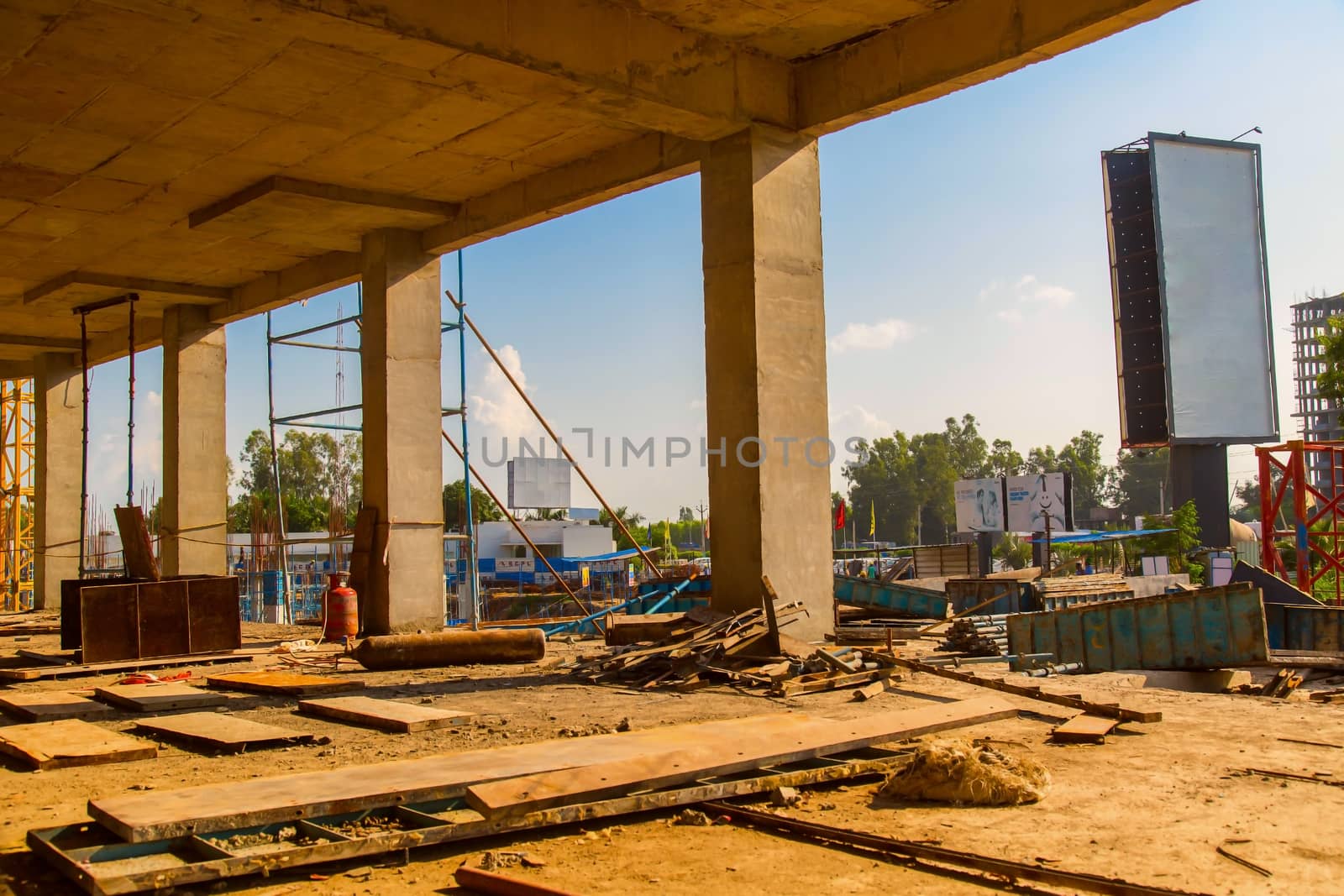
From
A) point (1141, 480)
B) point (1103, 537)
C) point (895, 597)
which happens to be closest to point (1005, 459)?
point (1141, 480)

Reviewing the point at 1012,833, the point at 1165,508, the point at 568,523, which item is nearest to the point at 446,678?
the point at 1012,833

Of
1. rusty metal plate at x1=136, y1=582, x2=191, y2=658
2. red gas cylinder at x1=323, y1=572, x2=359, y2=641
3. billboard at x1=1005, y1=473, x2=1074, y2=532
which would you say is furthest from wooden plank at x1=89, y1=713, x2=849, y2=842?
billboard at x1=1005, y1=473, x2=1074, y2=532

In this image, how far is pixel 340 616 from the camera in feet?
53.5

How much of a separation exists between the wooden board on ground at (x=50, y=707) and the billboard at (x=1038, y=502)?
153 ft

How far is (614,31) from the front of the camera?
10.9 meters

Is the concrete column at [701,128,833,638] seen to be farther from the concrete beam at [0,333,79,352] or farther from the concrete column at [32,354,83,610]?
the concrete column at [32,354,83,610]

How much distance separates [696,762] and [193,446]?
19560mm

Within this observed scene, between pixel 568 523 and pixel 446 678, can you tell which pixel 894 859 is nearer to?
pixel 446 678

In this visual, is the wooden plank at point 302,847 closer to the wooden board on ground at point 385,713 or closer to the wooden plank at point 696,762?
the wooden plank at point 696,762

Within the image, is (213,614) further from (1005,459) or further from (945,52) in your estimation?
(1005,459)

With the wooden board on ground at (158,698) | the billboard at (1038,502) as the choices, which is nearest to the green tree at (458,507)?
the billboard at (1038,502)

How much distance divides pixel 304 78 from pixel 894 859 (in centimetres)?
1051

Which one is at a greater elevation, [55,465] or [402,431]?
[55,465]

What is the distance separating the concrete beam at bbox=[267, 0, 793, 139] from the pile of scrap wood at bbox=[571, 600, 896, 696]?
5.21 m
